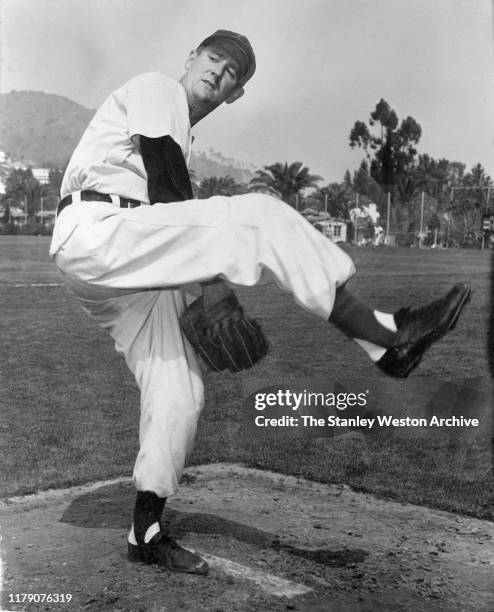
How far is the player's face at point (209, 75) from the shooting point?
8.20 feet

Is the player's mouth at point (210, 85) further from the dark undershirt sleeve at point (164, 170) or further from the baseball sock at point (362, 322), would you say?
the baseball sock at point (362, 322)

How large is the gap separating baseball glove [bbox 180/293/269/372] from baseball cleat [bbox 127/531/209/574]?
72cm

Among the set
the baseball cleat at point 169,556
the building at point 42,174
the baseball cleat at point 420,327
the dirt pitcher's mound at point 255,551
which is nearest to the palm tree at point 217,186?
the building at point 42,174

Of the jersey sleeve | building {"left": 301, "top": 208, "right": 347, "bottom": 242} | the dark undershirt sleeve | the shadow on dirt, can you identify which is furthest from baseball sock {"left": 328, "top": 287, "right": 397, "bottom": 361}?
building {"left": 301, "top": 208, "right": 347, "bottom": 242}

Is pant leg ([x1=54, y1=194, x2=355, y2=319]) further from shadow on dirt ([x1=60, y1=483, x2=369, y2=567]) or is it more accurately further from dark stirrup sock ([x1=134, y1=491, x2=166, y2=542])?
shadow on dirt ([x1=60, y1=483, x2=369, y2=567])

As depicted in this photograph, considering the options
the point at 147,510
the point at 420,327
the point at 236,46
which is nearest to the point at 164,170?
the point at 236,46

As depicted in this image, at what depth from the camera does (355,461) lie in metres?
4.48

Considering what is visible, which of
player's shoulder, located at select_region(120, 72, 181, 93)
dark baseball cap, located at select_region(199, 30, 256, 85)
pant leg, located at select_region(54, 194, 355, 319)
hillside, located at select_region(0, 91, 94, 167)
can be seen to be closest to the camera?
pant leg, located at select_region(54, 194, 355, 319)

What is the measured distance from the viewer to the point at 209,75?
98.4 inches

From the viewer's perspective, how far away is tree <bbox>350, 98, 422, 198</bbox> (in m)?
3.87

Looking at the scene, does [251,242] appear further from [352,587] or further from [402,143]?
[402,143]

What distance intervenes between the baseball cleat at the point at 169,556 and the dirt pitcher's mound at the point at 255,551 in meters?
0.03

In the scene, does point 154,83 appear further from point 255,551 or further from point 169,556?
point 255,551

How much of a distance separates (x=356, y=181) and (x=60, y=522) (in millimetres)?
2241
